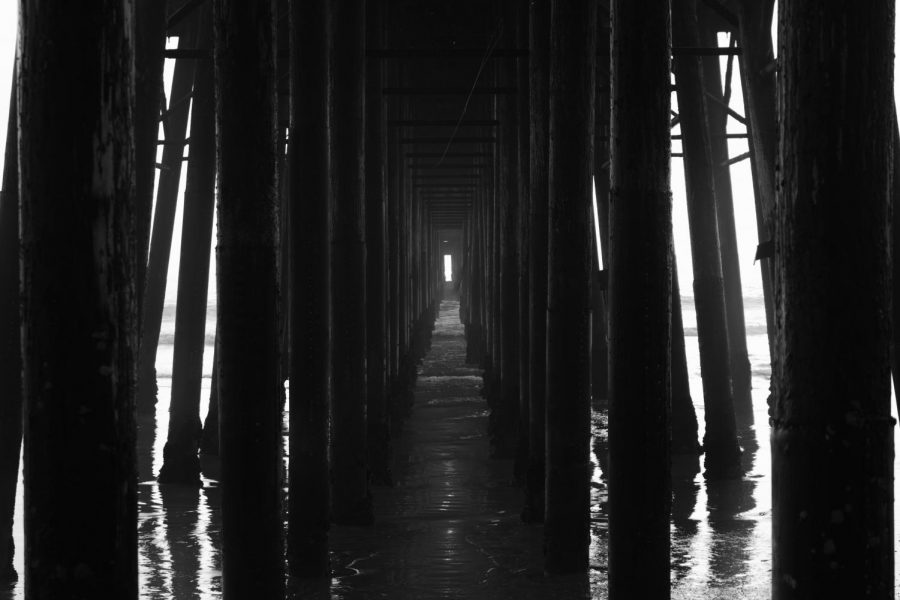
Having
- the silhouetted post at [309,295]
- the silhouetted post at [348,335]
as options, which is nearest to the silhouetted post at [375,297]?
the silhouetted post at [348,335]

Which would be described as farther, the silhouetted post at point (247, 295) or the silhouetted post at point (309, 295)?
the silhouetted post at point (309, 295)

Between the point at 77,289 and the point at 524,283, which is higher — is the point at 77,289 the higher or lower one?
the lower one

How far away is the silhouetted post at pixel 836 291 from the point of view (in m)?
2.15

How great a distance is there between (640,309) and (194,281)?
17.9 feet

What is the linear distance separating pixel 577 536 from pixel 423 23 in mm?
9654

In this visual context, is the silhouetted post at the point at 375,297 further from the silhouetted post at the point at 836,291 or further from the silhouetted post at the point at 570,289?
the silhouetted post at the point at 836,291

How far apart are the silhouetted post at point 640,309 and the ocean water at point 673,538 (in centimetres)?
119

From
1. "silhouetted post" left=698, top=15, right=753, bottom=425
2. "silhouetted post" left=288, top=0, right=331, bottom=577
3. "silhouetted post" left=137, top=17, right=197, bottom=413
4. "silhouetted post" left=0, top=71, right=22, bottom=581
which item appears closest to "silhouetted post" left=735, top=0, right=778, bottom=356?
"silhouetted post" left=288, top=0, right=331, bottom=577

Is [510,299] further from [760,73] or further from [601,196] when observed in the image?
[760,73]

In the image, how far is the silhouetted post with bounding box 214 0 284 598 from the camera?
434 centimetres

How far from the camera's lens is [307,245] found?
616cm

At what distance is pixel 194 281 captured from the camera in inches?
356

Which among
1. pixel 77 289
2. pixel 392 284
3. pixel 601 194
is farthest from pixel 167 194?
pixel 77 289

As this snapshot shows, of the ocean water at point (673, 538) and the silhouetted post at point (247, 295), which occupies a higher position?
the silhouetted post at point (247, 295)
